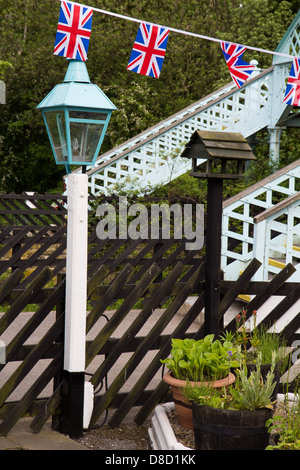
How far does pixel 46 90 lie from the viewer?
23.7 m

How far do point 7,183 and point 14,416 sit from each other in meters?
21.8

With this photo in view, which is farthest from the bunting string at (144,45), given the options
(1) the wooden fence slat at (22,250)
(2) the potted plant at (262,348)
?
(2) the potted plant at (262,348)

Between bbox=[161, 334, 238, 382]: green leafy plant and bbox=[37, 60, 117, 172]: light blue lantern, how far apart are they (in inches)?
55.7

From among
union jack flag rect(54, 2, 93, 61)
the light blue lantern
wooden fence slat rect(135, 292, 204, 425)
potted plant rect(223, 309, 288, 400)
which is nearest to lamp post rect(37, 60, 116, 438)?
the light blue lantern

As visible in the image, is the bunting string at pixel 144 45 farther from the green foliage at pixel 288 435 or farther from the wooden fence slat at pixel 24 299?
the green foliage at pixel 288 435

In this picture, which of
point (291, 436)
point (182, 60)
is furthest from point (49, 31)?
point (291, 436)

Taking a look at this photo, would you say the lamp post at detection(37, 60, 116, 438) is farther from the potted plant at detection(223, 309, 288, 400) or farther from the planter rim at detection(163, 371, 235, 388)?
the potted plant at detection(223, 309, 288, 400)

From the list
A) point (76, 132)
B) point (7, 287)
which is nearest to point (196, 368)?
point (7, 287)

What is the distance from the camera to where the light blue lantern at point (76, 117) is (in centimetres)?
448

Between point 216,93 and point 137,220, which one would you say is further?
point 216,93

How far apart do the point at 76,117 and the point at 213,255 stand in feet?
4.61

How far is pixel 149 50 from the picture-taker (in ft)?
34.8

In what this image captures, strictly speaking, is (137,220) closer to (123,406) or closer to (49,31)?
(123,406)
